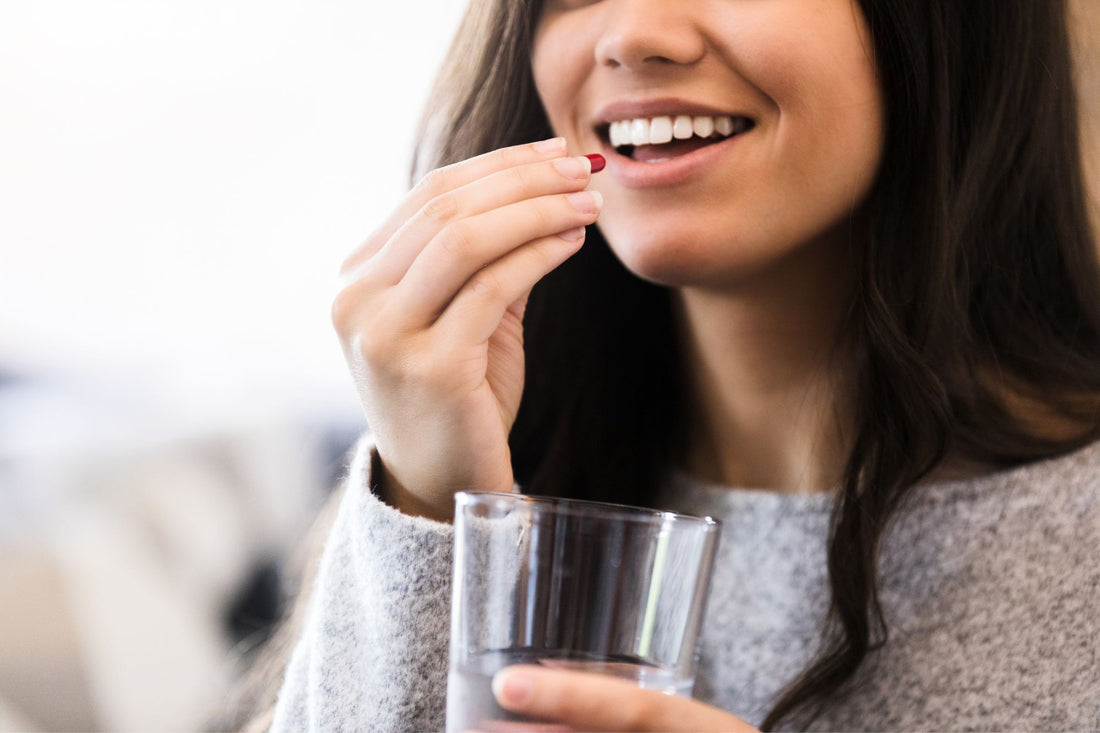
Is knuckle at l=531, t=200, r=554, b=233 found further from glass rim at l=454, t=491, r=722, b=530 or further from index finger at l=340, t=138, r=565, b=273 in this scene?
glass rim at l=454, t=491, r=722, b=530

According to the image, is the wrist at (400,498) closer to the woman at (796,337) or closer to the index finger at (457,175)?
the woman at (796,337)

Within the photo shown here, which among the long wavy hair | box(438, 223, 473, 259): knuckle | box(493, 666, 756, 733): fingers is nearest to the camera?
box(493, 666, 756, 733): fingers

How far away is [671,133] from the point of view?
91 cm

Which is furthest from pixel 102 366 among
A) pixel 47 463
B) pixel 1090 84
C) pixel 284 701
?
pixel 1090 84

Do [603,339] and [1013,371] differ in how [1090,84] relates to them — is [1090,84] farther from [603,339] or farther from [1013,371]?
[603,339]

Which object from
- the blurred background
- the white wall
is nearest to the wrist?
the blurred background

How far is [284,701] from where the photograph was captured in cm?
87

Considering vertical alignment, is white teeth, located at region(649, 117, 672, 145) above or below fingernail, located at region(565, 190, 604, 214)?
above

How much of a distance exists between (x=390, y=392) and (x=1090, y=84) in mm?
1359

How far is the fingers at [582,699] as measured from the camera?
420 mm

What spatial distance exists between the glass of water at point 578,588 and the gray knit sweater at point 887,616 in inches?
11.7

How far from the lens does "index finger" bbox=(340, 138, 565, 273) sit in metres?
0.75

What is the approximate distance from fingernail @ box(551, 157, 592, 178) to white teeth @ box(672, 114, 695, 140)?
18 cm

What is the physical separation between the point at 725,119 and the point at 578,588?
577mm
